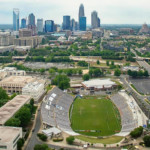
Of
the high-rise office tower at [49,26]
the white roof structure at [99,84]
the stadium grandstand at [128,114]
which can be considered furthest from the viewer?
the high-rise office tower at [49,26]

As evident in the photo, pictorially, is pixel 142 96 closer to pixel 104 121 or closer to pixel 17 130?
pixel 104 121

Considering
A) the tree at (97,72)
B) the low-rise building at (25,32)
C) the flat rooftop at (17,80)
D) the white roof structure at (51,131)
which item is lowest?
the white roof structure at (51,131)

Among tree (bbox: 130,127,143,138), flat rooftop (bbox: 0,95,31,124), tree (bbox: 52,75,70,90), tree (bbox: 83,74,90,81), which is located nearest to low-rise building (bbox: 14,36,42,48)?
tree (bbox: 83,74,90,81)

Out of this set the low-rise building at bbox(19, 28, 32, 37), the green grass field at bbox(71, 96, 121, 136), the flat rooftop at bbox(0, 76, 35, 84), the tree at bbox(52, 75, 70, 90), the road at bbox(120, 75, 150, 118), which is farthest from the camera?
the low-rise building at bbox(19, 28, 32, 37)

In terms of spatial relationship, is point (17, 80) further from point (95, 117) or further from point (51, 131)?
point (51, 131)

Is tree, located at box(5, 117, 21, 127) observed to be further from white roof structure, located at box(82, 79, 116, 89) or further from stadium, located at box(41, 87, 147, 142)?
white roof structure, located at box(82, 79, 116, 89)

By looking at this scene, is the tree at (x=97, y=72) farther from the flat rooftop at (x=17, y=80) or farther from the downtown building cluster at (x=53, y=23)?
the downtown building cluster at (x=53, y=23)

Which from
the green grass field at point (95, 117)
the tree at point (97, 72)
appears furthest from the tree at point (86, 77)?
the green grass field at point (95, 117)
